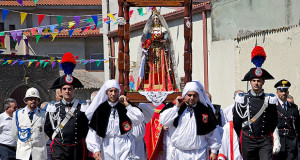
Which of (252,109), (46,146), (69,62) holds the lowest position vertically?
(46,146)

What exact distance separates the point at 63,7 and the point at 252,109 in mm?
35884

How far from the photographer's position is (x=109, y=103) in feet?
27.9

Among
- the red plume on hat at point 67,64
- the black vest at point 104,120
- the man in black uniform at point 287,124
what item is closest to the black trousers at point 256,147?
the black vest at point 104,120

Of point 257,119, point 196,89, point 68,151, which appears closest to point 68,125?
point 68,151

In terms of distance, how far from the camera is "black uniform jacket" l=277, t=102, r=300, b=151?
38.6ft

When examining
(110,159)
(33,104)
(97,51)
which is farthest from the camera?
(97,51)

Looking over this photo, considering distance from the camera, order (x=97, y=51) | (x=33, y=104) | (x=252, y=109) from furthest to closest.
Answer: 1. (x=97, y=51)
2. (x=33, y=104)
3. (x=252, y=109)

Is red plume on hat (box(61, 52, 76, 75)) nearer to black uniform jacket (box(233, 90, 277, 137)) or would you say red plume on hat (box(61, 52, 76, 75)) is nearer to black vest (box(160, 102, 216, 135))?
black vest (box(160, 102, 216, 135))

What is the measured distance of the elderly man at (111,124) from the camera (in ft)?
A: 27.2

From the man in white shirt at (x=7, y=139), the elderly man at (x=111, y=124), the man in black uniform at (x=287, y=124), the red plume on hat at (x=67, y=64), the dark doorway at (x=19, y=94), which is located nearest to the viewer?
the elderly man at (x=111, y=124)

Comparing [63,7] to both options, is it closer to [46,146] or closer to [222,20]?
[222,20]

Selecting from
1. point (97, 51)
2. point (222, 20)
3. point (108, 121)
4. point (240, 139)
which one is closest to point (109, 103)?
point (108, 121)

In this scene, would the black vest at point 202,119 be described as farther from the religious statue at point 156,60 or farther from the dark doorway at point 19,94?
the dark doorway at point 19,94

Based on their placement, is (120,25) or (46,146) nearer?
(46,146)
